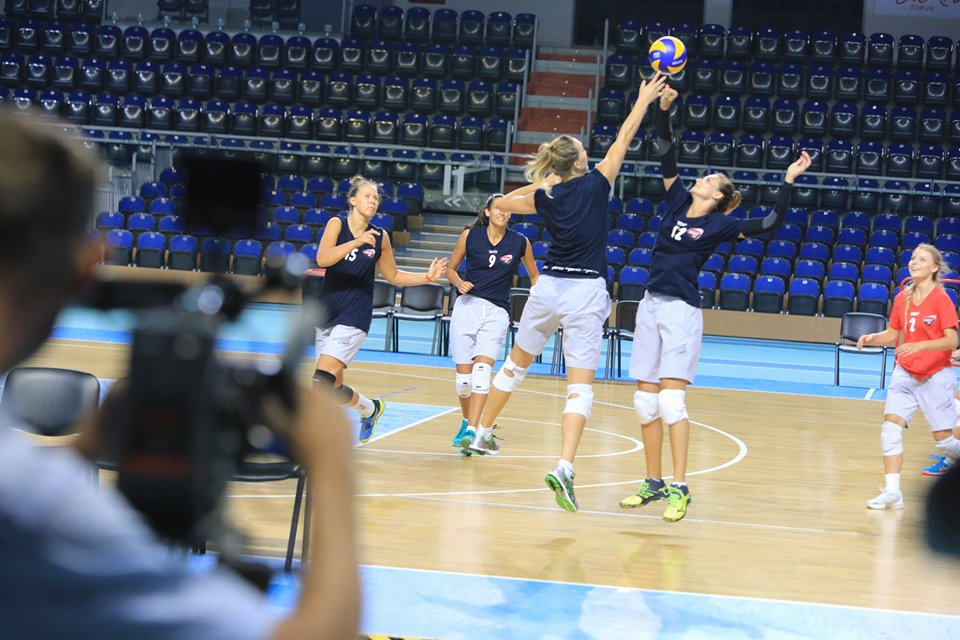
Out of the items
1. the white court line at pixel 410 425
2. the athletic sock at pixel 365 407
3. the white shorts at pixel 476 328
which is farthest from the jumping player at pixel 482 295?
the athletic sock at pixel 365 407

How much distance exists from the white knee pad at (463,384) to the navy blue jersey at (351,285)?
98 centimetres

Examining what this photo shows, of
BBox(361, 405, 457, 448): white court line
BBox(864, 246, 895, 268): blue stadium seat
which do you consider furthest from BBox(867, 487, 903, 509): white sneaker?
BBox(864, 246, 895, 268): blue stadium seat

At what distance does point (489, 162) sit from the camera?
2109 centimetres

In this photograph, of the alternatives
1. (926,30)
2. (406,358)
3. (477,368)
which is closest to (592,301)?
(477,368)

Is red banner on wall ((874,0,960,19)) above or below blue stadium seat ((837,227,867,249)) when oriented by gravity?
above

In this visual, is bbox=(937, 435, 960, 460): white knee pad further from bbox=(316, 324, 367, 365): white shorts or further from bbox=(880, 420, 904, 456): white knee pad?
bbox=(316, 324, 367, 365): white shorts

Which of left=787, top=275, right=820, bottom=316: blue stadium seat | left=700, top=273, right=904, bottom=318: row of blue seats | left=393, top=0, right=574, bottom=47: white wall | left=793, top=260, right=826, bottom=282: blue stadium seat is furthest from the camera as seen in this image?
left=393, top=0, right=574, bottom=47: white wall

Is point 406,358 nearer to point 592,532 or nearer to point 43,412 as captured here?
point 592,532

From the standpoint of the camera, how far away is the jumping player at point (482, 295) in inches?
329

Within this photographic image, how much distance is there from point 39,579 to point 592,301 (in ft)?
18.8

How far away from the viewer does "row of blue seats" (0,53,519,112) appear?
22.6 meters

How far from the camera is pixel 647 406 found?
6387mm

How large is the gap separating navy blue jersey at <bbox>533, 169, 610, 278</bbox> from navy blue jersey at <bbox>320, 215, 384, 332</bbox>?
148cm

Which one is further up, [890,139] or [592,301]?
[890,139]
